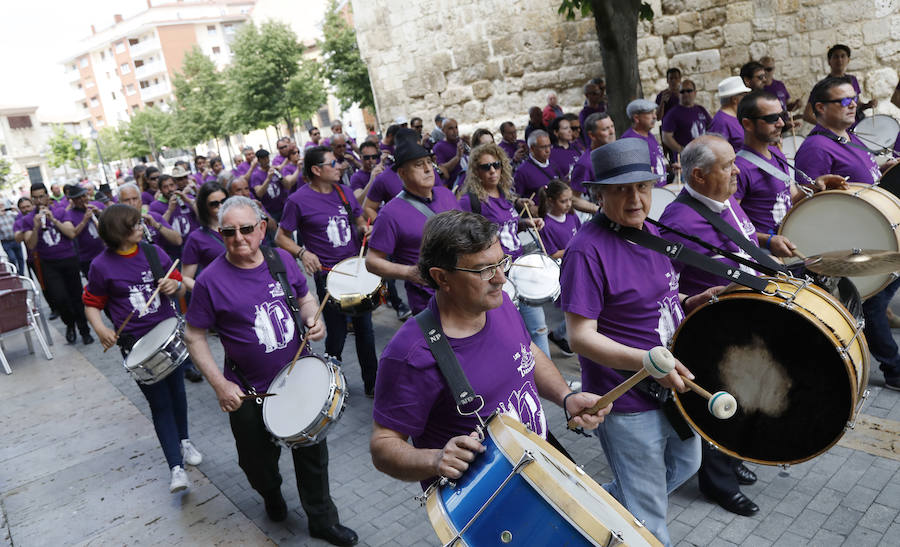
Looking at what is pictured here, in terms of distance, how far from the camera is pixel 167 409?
15.5 ft

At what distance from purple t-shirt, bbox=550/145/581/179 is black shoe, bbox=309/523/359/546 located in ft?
16.5

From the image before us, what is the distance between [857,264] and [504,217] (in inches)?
119

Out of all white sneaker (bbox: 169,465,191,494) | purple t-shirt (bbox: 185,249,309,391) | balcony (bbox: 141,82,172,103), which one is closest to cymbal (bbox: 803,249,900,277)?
purple t-shirt (bbox: 185,249,309,391)

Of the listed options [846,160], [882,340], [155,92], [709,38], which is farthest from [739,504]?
[155,92]

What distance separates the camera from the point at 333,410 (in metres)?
3.42

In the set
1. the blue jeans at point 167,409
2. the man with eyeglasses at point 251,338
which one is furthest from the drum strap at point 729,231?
the blue jeans at point 167,409

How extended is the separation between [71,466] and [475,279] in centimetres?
511

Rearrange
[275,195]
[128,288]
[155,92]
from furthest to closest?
1. [155,92]
2. [275,195]
3. [128,288]

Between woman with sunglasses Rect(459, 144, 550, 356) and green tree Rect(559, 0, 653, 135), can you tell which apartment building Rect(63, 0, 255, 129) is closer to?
green tree Rect(559, 0, 653, 135)

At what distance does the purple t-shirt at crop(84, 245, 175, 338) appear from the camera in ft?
15.6

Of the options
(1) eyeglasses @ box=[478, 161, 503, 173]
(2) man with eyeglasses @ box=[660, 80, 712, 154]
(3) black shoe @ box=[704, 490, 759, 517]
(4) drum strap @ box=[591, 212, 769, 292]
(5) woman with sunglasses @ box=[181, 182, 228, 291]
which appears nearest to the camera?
(4) drum strap @ box=[591, 212, 769, 292]

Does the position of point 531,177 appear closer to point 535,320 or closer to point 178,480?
point 535,320

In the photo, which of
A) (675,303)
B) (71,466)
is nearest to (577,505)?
(675,303)

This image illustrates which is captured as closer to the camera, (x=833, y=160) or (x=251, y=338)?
(x=251, y=338)
